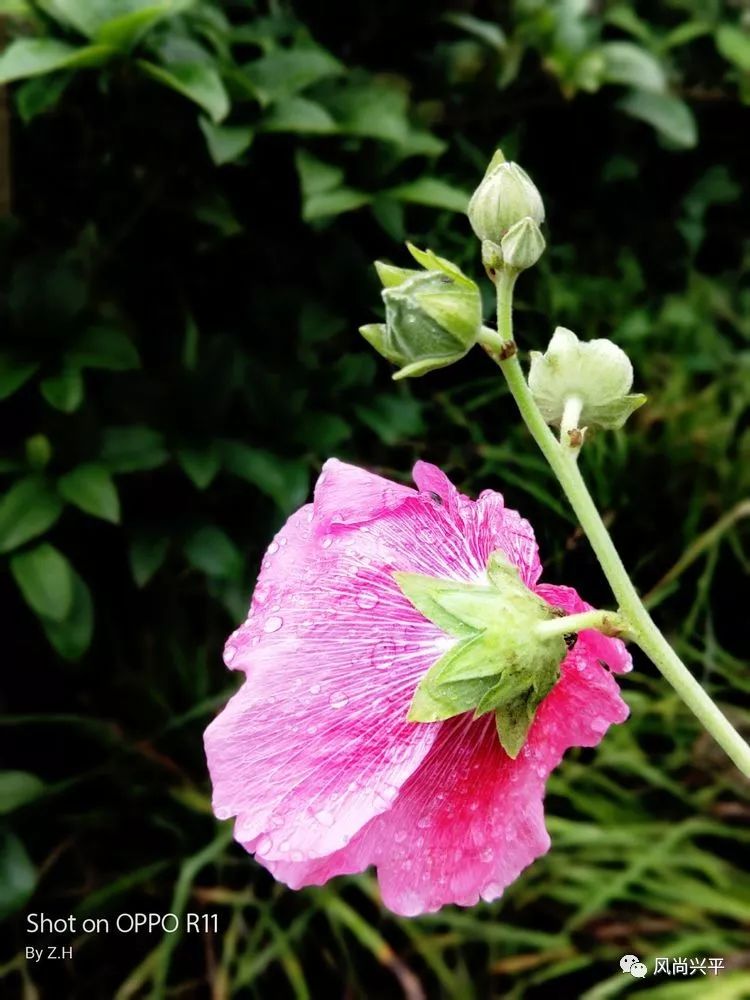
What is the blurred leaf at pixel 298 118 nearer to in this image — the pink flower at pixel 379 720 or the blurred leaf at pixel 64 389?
the blurred leaf at pixel 64 389

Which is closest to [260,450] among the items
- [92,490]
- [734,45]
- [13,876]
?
[92,490]

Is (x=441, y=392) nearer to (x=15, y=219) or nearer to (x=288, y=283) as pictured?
(x=288, y=283)

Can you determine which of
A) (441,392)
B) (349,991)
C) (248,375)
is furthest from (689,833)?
(248,375)

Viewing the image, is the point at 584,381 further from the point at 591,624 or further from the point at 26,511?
the point at 26,511

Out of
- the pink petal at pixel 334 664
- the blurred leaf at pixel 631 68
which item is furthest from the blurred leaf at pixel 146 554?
the blurred leaf at pixel 631 68

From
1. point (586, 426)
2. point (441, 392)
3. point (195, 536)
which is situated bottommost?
point (195, 536)

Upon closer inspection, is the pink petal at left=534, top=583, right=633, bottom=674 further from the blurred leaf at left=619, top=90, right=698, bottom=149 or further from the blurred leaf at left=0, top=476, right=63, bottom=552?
the blurred leaf at left=619, top=90, right=698, bottom=149
